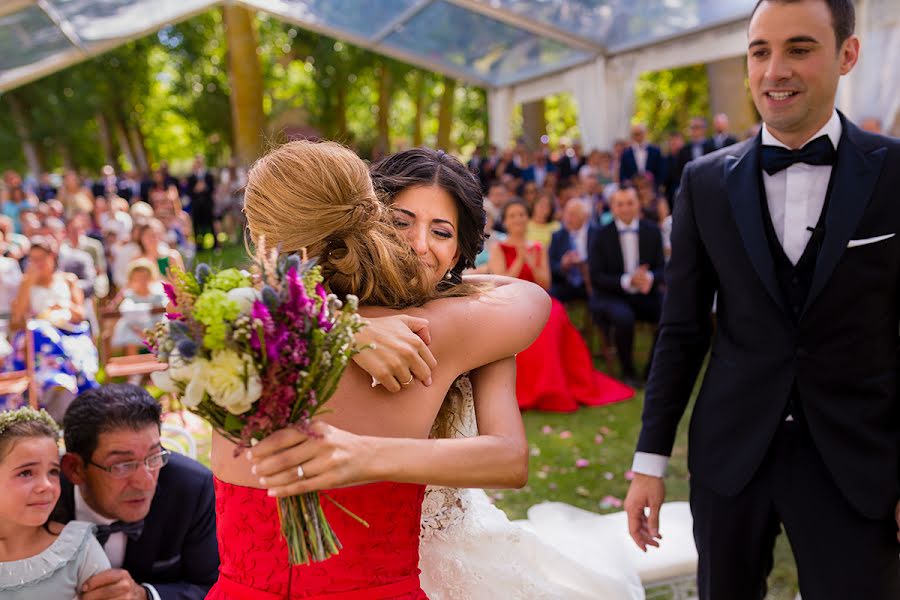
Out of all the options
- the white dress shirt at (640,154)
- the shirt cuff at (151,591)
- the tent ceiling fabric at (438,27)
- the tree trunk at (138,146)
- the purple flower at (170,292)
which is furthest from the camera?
the tree trunk at (138,146)

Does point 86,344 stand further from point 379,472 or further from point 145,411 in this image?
point 379,472

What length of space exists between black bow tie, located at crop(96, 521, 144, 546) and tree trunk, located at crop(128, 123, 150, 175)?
30.7 metres

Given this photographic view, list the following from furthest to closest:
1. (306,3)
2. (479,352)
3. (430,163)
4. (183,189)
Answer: (183,189), (306,3), (430,163), (479,352)

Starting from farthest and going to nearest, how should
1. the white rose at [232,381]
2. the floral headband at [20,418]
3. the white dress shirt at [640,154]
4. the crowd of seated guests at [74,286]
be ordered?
the white dress shirt at [640,154]
the crowd of seated guests at [74,286]
the floral headband at [20,418]
the white rose at [232,381]

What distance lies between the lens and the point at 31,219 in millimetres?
10312

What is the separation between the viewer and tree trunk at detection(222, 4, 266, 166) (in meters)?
20.3

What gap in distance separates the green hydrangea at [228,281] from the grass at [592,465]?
2.86m

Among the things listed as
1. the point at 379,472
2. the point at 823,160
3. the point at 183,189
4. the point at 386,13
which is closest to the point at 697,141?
the point at 386,13

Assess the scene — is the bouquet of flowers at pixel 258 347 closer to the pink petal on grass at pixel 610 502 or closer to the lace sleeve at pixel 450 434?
the lace sleeve at pixel 450 434

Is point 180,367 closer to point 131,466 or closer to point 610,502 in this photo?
point 131,466

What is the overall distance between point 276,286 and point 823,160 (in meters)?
1.56

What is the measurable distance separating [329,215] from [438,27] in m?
16.8

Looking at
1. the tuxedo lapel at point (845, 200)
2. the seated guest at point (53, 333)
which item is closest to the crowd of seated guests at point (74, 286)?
the seated guest at point (53, 333)

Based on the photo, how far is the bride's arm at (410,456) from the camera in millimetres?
→ 1385
